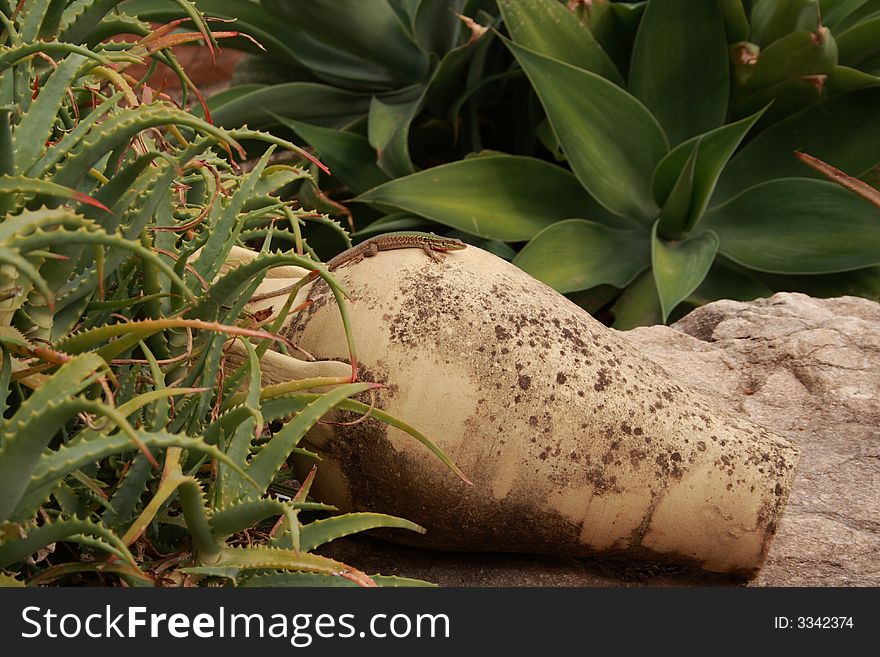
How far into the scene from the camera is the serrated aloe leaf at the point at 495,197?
2041 millimetres

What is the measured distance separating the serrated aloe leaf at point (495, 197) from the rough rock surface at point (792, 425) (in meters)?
0.51

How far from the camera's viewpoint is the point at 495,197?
6.88 feet

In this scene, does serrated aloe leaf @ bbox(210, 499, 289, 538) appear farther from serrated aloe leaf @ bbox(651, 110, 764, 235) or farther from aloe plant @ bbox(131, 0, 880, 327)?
serrated aloe leaf @ bbox(651, 110, 764, 235)

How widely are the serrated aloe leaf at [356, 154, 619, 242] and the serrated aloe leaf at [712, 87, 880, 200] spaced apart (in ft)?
0.94

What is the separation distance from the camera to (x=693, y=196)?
1.94 m

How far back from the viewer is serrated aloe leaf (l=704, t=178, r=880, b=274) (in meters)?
1.98

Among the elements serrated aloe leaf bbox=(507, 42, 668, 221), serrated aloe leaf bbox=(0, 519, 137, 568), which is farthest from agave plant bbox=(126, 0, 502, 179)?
serrated aloe leaf bbox=(0, 519, 137, 568)

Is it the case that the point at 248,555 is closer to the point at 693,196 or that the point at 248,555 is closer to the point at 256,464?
the point at 256,464

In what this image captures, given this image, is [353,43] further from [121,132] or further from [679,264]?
[121,132]

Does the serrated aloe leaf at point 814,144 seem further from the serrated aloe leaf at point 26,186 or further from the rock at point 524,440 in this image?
the serrated aloe leaf at point 26,186

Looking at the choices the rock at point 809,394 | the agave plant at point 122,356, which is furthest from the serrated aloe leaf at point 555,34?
the agave plant at point 122,356

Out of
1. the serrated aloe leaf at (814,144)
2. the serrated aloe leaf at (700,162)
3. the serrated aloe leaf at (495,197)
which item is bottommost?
the serrated aloe leaf at (495,197)

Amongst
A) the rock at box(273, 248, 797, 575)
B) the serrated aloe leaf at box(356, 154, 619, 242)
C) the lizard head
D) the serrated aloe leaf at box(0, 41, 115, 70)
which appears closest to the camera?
the serrated aloe leaf at box(0, 41, 115, 70)

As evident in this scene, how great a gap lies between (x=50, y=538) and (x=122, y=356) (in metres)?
0.21
